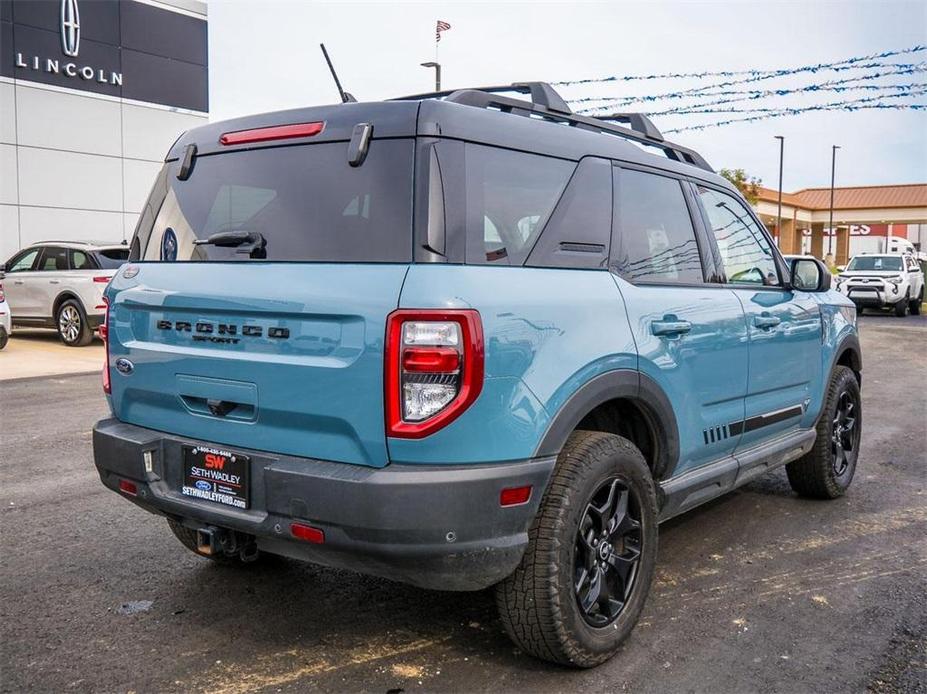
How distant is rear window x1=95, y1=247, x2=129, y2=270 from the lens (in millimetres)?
14000

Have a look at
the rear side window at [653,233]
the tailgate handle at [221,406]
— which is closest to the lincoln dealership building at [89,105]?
the tailgate handle at [221,406]

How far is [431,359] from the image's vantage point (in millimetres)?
2736

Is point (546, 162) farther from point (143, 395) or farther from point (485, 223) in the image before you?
point (143, 395)

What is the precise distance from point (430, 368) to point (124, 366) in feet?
4.82

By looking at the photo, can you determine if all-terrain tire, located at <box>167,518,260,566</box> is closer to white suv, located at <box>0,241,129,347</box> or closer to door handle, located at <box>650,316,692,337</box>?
door handle, located at <box>650,316,692,337</box>

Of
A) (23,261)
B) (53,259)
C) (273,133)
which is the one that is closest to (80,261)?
(53,259)

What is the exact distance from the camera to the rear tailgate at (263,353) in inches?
111

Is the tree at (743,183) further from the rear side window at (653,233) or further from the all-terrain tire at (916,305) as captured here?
the rear side window at (653,233)

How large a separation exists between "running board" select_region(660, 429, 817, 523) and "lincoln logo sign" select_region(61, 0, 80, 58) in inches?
753

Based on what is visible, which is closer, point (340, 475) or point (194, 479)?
point (340, 475)

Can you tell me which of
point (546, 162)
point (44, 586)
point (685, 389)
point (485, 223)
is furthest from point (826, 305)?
point (44, 586)

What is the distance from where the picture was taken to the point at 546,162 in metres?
3.38

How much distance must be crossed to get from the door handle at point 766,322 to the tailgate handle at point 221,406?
258 cm

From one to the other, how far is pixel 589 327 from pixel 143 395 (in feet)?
5.67
